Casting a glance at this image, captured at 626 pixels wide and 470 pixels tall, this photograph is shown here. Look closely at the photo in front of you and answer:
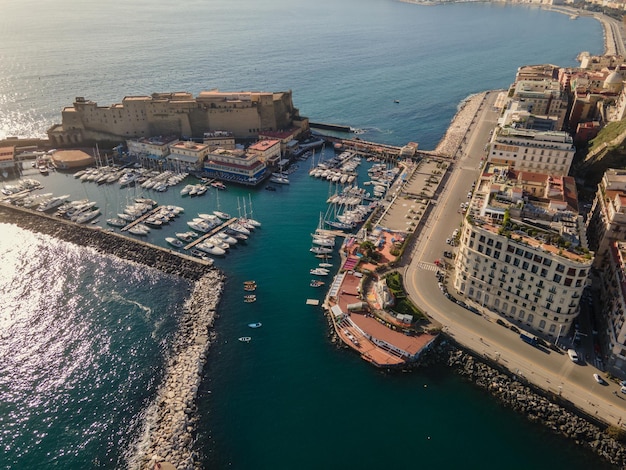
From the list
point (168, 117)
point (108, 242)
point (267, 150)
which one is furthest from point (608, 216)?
point (168, 117)

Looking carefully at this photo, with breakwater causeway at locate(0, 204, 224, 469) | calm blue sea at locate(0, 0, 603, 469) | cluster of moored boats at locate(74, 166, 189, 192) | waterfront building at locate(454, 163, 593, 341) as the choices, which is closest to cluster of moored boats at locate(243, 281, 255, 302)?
calm blue sea at locate(0, 0, 603, 469)

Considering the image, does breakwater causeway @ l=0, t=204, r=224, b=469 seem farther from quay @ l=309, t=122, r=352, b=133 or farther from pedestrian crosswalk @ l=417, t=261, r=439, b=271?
quay @ l=309, t=122, r=352, b=133

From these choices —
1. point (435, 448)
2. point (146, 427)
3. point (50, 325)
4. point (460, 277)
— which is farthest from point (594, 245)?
point (50, 325)

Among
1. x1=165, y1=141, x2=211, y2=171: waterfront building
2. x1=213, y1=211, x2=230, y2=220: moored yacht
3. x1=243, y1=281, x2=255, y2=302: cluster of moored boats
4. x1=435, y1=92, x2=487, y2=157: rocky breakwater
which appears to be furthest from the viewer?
x1=435, y1=92, x2=487, y2=157: rocky breakwater

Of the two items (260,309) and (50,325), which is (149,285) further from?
(260,309)

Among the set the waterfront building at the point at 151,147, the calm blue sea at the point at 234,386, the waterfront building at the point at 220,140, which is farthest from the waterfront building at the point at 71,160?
the calm blue sea at the point at 234,386

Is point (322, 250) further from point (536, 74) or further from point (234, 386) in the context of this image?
point (536, 74)

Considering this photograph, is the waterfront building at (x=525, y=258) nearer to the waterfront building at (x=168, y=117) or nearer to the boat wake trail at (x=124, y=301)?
the boat wake trail at (x=124, y=301)
